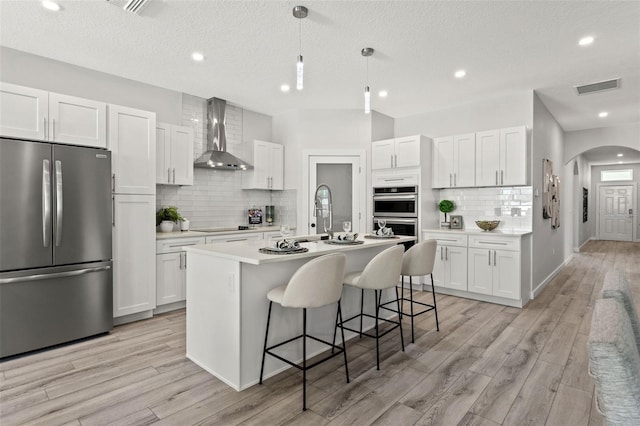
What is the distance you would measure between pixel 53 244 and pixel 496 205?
215 inches

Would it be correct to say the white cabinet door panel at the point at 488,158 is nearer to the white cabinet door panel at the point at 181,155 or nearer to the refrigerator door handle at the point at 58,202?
the white cabinet door panel at the point at 181,155

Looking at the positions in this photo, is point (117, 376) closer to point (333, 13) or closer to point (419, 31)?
point (333, 13)

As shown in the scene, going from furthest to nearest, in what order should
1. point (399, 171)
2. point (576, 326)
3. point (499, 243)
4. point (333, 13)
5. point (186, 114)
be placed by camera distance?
point (399, 171) → point (186, 114) → point (499, 243) → point (576, 326) → point (333, 13)

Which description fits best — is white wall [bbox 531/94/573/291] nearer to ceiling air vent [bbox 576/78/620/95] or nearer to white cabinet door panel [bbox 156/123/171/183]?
ceiling air vent [bbox 576/78/620/95]

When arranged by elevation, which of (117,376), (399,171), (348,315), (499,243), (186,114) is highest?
(186,114)

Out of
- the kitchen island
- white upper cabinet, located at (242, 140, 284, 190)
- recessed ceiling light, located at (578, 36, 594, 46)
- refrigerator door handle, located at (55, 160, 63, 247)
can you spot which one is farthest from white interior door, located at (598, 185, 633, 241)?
refrigerator door handle, located at (55, 160, 63, 247)

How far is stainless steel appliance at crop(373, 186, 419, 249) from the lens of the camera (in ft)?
17.6

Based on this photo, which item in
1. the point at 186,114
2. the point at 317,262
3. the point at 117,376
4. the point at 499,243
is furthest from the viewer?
the point at 186,114

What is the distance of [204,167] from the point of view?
509 centimetres

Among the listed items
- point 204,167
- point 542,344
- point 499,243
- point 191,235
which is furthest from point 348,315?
point 204,167

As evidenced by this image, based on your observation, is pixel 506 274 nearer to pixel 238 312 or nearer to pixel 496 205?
pixel 496 205

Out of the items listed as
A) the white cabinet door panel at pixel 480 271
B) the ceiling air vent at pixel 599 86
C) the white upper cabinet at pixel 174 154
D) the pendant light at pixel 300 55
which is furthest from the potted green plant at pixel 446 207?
the white upper cabinet at pixel 174 154

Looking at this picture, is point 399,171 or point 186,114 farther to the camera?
point 399,171

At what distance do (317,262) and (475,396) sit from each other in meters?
1.43
